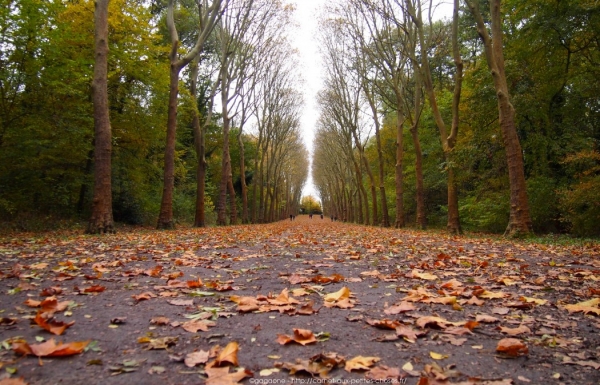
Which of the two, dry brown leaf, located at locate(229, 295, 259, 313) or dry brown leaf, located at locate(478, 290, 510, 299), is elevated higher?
dry brown leaf, located at locate(478, 290, 510, 299)

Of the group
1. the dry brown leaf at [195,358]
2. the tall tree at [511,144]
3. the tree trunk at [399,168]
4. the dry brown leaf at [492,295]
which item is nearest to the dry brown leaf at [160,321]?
the dry brown leaf at [195,358]

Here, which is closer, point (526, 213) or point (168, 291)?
point (168, 291)

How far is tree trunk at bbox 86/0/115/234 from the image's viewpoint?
9.71 meters

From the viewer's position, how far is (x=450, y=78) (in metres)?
27.0

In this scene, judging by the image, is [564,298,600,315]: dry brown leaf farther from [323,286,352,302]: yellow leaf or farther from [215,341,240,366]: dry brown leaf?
[215,341,240,366]: dry brown leaf

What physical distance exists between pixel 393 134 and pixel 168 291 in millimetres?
29875

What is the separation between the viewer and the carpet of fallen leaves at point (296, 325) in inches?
75.5

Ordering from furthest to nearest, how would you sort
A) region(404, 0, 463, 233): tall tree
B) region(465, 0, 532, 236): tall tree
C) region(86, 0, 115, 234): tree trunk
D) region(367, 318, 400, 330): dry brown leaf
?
region(404, 0, 463, 233): tall tree
region(465, 0, 532, 236): tall tree
region(86, 0, 115, 234): tree trunk
region(367, 318, 400, 330): dry brown leaf

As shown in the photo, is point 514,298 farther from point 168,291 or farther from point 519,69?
point 519,69

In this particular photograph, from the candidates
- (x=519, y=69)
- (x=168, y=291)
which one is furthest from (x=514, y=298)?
(x=519, y=69)

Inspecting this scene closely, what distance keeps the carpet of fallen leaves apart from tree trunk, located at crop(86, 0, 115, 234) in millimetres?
5154

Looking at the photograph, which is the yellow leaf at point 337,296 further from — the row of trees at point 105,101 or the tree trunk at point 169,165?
the tree trunk at point 169,165

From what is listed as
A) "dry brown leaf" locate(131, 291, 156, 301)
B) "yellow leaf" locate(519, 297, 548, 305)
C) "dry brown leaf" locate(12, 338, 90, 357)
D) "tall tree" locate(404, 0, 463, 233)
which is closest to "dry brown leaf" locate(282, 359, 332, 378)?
"dry brown leaf" locate(12, 338, 90, 357)

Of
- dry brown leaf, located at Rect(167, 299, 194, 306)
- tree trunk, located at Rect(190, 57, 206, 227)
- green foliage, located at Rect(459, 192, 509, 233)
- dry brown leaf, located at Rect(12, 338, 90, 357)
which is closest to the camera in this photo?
dry brown leaf, located at Rect(12, 338, 90, 357)
